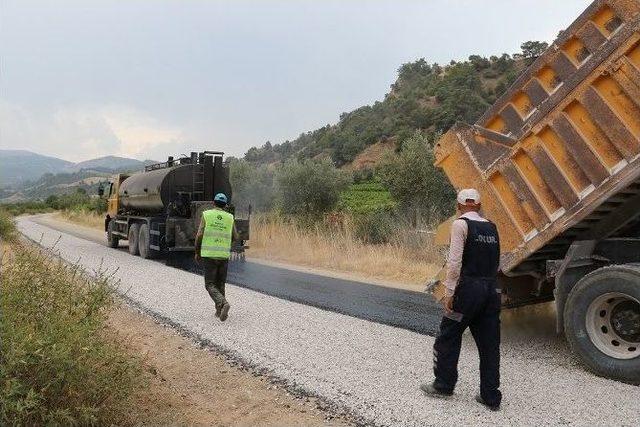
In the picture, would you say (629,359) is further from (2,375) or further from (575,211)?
(2,375)

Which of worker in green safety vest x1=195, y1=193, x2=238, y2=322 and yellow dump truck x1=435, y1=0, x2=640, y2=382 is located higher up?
worker in green safety vest x1=195, y1=193, x2=238, y2=322

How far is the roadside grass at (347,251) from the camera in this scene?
12.8 m

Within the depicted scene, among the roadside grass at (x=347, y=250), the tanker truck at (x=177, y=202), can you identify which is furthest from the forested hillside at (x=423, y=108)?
the tanker truck at (x=177, y=202)

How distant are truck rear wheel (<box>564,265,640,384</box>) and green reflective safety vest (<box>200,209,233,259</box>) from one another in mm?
4493

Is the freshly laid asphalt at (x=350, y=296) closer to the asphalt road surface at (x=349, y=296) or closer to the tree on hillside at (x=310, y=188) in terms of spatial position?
the asphalt road surface at (x=349, y=296)

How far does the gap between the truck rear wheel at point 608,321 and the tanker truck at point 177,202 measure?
35.1 ft

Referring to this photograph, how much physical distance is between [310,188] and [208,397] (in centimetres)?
1933

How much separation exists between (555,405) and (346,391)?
1613mm

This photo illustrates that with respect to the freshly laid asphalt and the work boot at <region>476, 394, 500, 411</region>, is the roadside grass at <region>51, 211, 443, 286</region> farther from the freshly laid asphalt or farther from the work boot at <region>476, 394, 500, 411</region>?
the work boot at <region>476, 394, 500, 411</region>

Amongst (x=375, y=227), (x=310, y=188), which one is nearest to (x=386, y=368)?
(x=375, y=227)

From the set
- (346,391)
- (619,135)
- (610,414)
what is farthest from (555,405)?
(619,135)

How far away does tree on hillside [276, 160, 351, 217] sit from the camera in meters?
23.8

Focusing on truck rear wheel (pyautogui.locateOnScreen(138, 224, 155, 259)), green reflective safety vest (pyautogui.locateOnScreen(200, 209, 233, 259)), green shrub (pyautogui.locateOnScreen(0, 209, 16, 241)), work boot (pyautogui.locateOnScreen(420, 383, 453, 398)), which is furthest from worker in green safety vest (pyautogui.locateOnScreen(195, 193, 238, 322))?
green shrub (pyautogui.locateOnScreen(0, 209, 16, 241))

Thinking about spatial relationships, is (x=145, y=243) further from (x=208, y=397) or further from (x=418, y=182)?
(x=208, y=397)
